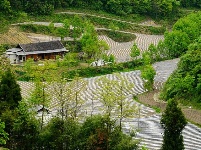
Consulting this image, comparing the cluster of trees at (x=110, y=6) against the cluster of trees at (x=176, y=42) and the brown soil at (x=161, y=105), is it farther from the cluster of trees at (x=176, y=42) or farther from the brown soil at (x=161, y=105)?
the brown soil at (x=161, y=105)

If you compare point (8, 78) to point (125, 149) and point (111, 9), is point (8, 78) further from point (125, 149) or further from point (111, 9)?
point (111, 9)

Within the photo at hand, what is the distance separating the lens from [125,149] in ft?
68.1

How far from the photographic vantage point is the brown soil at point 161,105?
30.5 meters

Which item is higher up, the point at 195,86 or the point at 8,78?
the point at 8,78

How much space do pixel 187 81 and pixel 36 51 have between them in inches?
722

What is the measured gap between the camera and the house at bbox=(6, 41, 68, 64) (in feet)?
151

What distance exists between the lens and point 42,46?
47.5 meters

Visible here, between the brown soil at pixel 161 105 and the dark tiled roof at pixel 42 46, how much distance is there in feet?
45.5

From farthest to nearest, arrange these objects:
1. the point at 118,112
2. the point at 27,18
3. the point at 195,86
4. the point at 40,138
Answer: the point at 27,18 < the point at 195,86 < the point at 118,112 < the point at 40,138

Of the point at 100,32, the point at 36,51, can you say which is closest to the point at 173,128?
the point at 36,51

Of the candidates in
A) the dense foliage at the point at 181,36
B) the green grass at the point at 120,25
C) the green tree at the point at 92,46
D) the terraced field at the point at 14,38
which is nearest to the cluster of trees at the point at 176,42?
the dense foliage at the point at 181,36

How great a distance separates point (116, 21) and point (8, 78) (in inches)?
Answer: 1505

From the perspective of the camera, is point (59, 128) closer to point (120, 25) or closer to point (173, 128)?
point (173, 128)

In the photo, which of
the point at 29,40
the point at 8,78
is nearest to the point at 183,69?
the point at 8,78
